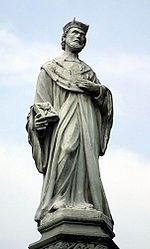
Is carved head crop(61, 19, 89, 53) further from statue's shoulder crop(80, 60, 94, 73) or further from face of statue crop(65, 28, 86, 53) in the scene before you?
statue's shoulder crop(80, 60, 94, 73)

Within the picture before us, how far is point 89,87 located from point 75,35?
138 centimetres

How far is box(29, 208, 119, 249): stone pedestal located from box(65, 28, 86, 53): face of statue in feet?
12.8

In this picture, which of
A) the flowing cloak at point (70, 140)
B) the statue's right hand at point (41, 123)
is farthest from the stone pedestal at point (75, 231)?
the statue's right hand at point (41, 123)

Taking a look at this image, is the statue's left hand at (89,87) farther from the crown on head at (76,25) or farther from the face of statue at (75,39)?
the crown on head at (76,25)

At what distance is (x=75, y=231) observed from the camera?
466 inches

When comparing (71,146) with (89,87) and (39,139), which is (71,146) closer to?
(39,139)

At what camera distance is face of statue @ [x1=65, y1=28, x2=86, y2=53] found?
14391 mm

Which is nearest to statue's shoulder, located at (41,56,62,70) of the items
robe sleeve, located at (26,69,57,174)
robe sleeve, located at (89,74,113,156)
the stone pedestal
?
robe sleeve, located at (26,69,57,174)

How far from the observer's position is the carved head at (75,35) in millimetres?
14398

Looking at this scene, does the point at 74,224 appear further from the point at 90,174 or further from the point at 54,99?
the point at 54,99

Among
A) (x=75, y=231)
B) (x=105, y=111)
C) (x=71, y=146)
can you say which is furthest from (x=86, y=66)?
(x=75, y=231)

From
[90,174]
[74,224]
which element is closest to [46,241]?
[74,224]

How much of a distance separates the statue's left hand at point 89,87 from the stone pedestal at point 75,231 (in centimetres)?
273

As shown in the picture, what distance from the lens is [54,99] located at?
45.2ft
